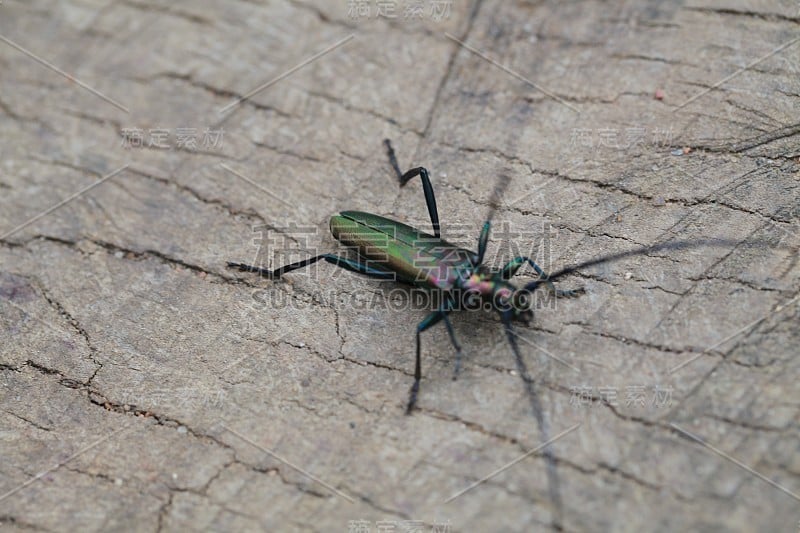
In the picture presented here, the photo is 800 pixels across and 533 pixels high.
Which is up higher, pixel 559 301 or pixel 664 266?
pixel 664 266

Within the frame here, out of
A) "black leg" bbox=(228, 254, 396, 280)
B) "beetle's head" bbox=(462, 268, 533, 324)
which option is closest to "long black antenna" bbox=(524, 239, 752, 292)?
"beetle's head" bbox=(462, 268, 533, 324)

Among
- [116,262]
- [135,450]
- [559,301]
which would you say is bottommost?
[135,450]

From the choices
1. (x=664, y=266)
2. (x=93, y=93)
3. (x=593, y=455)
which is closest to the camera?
(x=593, y=455)

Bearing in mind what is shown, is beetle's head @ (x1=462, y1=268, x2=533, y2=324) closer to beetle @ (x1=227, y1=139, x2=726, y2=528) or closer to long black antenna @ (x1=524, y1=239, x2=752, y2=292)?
beetle @ (x1=227, y1=139, x2=726, y2=528)

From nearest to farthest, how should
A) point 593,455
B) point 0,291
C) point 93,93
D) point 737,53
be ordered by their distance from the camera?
1. point 593,455
2. point 0,291
3. point 737,53
4. point 93,93

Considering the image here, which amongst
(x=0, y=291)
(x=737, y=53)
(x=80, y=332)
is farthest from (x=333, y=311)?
(x=737, y=53)

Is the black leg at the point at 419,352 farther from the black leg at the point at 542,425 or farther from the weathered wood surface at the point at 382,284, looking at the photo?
the black leg at the point at 542,425

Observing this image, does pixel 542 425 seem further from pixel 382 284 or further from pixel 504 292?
pixel 382 284

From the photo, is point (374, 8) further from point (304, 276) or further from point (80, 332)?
point (80, 332)
